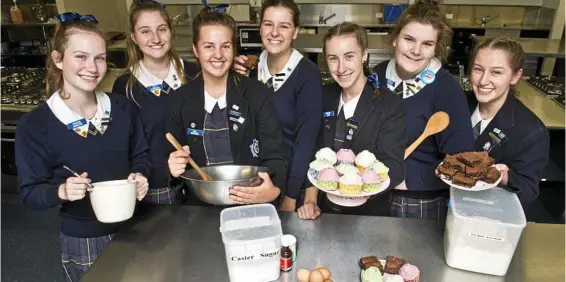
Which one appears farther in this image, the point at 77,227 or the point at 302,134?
the point at 302,134

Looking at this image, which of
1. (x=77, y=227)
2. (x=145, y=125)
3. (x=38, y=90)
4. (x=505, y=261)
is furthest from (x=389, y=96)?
(x=38, y=90)

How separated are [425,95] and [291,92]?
1.85 feet

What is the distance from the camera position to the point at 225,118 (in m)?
1.66

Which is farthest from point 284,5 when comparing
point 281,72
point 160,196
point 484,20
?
point 484,20

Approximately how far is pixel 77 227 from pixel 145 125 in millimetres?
Result: 497

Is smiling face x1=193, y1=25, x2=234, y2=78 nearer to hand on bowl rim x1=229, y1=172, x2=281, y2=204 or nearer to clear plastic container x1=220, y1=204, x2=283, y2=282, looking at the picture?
hand on bowl rim x1=229, y1=172, x2=281, y2=204

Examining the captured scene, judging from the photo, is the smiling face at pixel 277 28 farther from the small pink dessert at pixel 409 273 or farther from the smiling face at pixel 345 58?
the small pink dessert at pixel 409 273

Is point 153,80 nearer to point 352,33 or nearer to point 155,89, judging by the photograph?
point 155,89

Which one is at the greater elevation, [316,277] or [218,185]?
[218,185]

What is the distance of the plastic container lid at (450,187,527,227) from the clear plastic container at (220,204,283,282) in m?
0.54

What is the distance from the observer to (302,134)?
5.89 ft

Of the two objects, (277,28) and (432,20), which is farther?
(277,28)

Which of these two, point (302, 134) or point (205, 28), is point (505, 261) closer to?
point (302, 134)

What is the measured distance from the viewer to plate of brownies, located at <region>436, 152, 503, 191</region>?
128 centimetres
